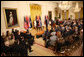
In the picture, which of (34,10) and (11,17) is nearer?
(11,17)

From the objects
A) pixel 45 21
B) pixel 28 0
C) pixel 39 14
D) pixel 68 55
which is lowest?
pixel 68 55

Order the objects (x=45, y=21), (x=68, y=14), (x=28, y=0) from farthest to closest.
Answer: (x=68, y=14)
(x=45, y=21)
(x=28, y=0)

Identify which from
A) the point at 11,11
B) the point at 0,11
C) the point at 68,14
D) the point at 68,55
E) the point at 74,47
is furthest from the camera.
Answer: the point at 68,14

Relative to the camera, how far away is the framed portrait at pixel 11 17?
6.99 m

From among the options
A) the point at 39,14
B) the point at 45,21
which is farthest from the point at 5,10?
the point at 45,21

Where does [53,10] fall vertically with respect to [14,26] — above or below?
above

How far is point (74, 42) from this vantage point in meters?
4.40

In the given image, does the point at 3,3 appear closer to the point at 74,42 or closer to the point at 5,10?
the point at 5,10

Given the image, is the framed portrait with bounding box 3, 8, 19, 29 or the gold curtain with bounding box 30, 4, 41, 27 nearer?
the framed portrait with bounding box 3, 8, 19, 29

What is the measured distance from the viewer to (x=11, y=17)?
739cm

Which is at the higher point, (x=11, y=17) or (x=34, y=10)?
(x=34, y=10)

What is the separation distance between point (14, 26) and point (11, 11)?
169cm

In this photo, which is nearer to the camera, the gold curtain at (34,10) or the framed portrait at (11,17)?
the framed portrait at (11,17)

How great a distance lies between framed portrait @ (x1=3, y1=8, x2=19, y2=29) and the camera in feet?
22.9
